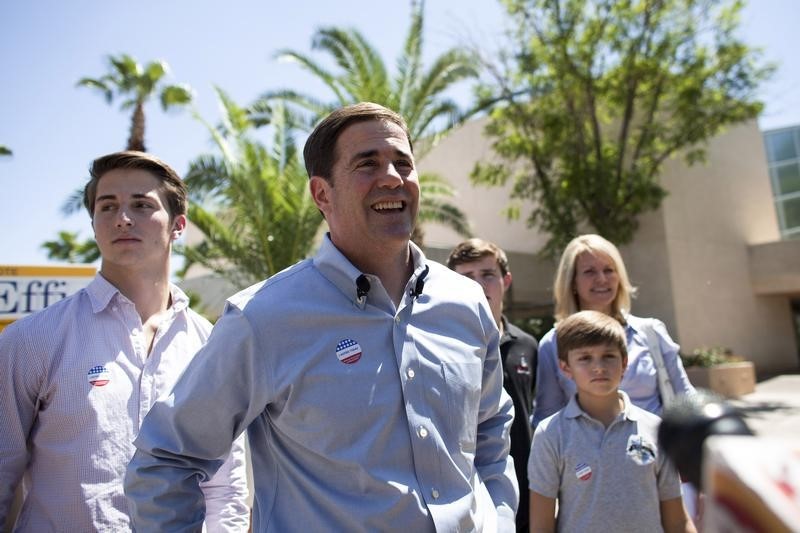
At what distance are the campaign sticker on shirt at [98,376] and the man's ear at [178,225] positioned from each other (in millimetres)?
667

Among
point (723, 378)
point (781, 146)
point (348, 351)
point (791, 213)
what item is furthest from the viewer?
point (781, 146)

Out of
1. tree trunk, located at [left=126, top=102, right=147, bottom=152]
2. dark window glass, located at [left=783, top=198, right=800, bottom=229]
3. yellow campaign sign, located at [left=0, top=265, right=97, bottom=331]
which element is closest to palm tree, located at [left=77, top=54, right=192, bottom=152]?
tree trunk, located at [left=126, top=102, right=147, bottom=152]

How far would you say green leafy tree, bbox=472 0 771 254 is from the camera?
14.0m

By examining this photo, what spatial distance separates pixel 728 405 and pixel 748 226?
2332cm

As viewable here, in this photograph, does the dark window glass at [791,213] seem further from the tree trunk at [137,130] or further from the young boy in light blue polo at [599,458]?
the young boy in light blue polo at [599,458]

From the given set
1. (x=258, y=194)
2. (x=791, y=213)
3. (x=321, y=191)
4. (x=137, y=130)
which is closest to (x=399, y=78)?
(x=258, y=194)

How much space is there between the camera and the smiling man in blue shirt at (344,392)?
1.52 meters

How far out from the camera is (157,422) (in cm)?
154

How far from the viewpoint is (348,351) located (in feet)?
5.37

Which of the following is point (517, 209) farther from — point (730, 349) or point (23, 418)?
point (23, 418)

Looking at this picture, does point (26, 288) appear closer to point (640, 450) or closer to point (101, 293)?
point (101, 293)

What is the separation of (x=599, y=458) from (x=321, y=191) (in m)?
1.74

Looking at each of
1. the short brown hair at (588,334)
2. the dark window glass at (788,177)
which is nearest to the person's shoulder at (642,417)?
the short brown hair at (588,334)

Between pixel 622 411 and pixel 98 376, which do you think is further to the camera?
pixel 622 411
